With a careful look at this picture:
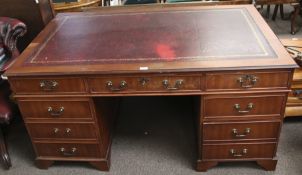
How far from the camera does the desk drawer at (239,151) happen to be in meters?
1.75

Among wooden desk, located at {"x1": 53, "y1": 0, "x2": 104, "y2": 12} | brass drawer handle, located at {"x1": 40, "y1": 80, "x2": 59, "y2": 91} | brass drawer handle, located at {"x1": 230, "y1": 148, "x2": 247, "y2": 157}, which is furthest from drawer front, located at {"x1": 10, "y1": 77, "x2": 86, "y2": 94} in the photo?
wooden desk, located at {"x1": 53, "y1": 0, "x2": 104, "y2": 12}

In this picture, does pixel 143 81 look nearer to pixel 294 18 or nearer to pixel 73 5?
pixel 73 5

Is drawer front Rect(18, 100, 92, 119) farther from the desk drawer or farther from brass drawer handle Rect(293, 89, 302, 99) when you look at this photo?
brass drawer handle Rect(293, 89, 302, 99)

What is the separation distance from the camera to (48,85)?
1.59m

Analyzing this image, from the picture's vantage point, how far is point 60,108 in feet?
5.55

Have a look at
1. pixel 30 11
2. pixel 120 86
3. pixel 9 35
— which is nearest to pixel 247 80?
pixel 120 86

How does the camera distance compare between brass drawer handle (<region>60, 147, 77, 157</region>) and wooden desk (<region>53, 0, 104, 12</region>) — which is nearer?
brass drawer handle (<region>60, 147, 77, 157</region>)

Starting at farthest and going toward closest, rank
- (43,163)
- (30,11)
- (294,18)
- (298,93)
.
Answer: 1. (294,18)
2. (30,11)
3. (298,93)
4. (43,163)

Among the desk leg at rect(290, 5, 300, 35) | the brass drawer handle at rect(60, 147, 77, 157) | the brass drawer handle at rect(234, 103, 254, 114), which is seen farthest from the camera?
the desk leg at rect(290, 5, 300, 35)

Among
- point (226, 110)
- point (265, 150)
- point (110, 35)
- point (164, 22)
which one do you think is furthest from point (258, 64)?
point (110, 35)

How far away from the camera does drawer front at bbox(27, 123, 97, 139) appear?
1.76m

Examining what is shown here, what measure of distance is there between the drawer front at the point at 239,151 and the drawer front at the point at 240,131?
6 cm

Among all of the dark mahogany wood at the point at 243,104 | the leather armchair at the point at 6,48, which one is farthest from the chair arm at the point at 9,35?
the dark mahogany wood at the point at 243,104

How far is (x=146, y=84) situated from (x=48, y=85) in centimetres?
51
